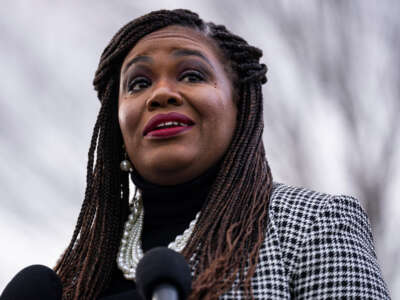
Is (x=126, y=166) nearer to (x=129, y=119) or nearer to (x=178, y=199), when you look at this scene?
(x=129, y=119)

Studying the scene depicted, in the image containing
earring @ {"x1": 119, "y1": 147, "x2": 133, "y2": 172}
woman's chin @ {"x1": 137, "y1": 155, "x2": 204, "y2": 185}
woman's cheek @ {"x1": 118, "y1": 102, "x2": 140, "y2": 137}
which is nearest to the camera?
woman's chin @ {"x1": 137, "y1": 155, "x2": 204, "y2": 185}

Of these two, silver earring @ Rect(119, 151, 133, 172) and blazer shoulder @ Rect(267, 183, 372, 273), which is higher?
silver earring @ Rect(119, 151, 133, 172)

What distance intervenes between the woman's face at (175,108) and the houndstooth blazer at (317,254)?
0.42 meters

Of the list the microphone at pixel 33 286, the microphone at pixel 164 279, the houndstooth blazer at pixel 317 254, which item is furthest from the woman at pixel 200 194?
the microphone at pixel 164 279

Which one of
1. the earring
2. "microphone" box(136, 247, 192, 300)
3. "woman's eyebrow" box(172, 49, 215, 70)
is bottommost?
"microphone" box(136, 247, 192, 300)

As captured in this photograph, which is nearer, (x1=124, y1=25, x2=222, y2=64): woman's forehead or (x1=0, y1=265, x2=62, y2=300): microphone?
(x1=0, y1=265, x2=62, y2=300): microphone

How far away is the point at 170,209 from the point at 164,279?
1.29m

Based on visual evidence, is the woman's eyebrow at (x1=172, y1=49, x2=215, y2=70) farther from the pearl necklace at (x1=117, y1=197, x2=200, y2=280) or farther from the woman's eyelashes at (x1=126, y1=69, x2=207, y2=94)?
the pearl necklace at (x1=117, y1=197, x2=200, y2=280)

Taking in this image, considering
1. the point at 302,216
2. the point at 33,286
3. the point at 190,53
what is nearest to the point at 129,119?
the point at 190,53

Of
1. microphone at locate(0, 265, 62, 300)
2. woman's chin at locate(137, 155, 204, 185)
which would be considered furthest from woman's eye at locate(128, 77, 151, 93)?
microphone at locate(0, 265, 62, 300)

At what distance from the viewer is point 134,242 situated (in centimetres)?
288

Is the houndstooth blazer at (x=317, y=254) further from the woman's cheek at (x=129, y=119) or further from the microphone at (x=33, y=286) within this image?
the woman's cheek at (x=129, y=119)

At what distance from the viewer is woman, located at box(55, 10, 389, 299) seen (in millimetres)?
2346

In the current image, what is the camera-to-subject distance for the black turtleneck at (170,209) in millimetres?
2762
